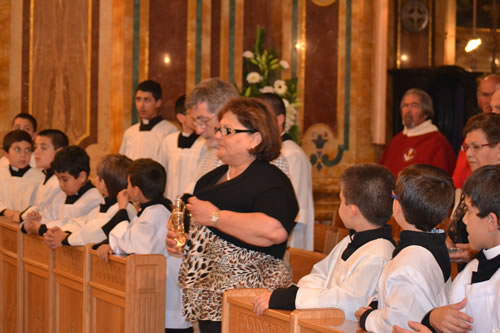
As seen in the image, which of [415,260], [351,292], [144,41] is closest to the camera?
[415,260]

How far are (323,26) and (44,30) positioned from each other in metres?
3.31

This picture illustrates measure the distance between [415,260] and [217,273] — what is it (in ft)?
3.15

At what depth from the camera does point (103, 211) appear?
5141mm

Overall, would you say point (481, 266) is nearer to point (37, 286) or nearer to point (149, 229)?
point (149, 229)

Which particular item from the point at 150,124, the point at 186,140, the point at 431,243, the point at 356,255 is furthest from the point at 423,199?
the point at 150,124

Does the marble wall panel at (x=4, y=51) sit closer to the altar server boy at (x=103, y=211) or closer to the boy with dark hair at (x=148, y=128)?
the boy with dark hair at (x=148, y=128)

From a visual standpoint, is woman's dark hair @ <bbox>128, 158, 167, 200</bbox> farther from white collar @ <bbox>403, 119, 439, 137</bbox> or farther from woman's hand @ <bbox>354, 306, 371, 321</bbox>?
white collar @ <bbox>403, 119, 439, 137</bbox>

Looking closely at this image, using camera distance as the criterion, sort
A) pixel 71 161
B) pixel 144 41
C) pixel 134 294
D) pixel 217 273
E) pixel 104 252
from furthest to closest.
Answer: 1. pixel 144 41
2. pixel 71 161
3. pixel 104 252
4. pixel 134 294
5. pixel 217 273

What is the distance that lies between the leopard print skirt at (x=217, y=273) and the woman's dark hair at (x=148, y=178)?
4.01 feet

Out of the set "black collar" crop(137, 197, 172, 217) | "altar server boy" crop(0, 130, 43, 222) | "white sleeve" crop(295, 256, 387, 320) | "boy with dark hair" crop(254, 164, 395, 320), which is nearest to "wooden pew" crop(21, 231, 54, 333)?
"black collar" crop(137, 197, 172, 217)

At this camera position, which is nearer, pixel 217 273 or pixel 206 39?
pixel 217 273

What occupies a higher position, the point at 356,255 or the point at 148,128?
the point at 148,128

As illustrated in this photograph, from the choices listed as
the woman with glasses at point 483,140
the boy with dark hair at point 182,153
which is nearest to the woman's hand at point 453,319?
the woman with glasses at point 483,140

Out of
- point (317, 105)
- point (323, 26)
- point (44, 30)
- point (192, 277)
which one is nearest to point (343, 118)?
point (317, 105)
